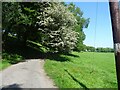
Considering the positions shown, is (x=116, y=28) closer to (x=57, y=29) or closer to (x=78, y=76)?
(x=78, y=76)

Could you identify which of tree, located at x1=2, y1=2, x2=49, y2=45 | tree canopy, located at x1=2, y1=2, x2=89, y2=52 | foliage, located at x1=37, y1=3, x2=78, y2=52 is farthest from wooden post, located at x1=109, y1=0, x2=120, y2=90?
foliage, located at x1=37, y1=3, x2=78, y2=52

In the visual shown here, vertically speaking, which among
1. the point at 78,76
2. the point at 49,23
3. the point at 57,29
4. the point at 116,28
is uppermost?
the point at 49,23

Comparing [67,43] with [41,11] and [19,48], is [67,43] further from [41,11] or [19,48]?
[19,48]

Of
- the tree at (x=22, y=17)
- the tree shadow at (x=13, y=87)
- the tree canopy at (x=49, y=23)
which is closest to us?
the tree shadow at (x=13, y=87)

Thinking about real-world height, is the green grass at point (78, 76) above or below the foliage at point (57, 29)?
below

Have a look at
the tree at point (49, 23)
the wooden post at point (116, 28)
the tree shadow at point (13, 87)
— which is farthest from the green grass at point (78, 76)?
the wooden post at point (116, 28)

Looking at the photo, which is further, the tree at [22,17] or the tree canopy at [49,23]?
the tree canopy at [49,23]

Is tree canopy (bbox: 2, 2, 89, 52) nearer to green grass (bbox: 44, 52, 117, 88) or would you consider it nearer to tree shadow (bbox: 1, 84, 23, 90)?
green grass (bbox: 44, 52, 117, 88)

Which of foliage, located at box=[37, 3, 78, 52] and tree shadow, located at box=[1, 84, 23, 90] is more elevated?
foliage, located at box=[37, 3, 78, 52]

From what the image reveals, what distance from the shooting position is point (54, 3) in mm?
33844

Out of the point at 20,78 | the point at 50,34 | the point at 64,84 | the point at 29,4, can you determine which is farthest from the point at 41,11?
the point at 64,84

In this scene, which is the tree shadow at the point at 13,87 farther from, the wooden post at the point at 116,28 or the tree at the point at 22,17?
the tree at the point at 22,17

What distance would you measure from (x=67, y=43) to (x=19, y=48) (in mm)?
8085

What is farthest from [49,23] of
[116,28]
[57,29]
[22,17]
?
[116,28]
